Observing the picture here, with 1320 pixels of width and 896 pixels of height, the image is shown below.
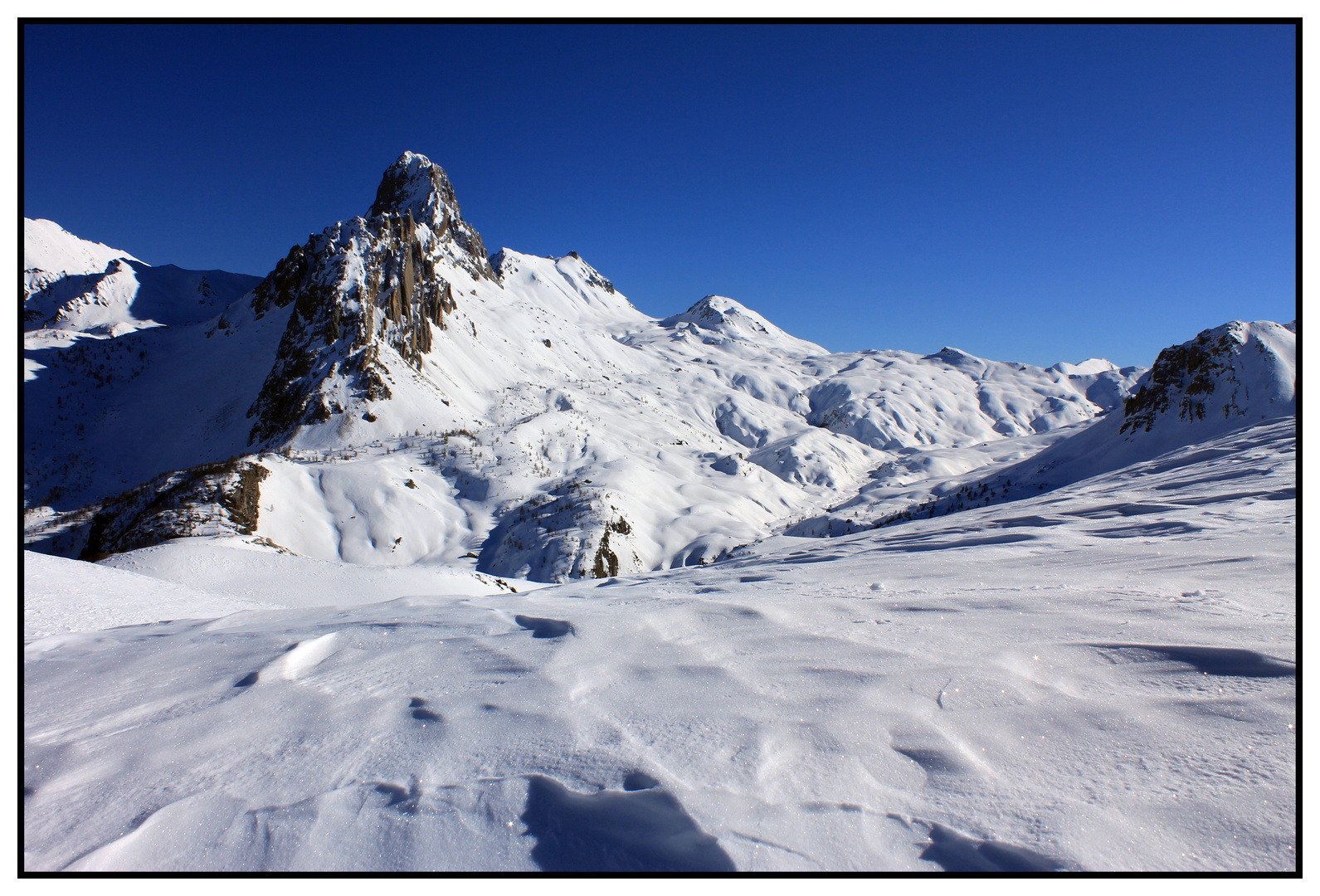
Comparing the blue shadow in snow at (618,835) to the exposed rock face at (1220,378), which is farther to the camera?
the exposed rock face at (1220,378)

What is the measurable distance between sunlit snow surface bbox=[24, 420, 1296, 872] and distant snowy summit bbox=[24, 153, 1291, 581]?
447 inches

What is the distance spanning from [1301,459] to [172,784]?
5.90 metres

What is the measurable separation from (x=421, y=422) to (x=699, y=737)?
81.1 ft

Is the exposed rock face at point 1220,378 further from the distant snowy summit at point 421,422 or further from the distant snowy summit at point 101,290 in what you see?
the distant snowy summit at point 101,290

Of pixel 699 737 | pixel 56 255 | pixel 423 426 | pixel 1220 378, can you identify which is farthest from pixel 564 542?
pixel 56 255

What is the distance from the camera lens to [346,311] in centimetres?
2670

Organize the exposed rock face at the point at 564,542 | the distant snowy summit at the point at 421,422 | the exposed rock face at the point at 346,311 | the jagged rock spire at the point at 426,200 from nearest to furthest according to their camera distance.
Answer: the exposed rock face at the point at 564,542, the distant snowy summit at the point at 421,422, the exposed rock face at the point at 346,311, the jagged rock spire at the point at 426,200

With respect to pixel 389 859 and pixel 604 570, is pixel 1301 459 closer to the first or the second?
pixel 389 859

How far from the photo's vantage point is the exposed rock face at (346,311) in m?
23.8

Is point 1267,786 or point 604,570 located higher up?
point 1267,786

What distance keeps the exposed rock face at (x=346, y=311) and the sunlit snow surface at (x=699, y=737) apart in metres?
23.4

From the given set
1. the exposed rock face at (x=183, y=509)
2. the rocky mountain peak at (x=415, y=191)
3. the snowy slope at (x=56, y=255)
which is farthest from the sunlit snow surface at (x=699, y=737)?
the snowy slope at (x=56, y=255)

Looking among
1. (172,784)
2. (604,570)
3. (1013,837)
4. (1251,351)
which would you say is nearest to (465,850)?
(172,784)

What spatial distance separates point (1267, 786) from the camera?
151cm
